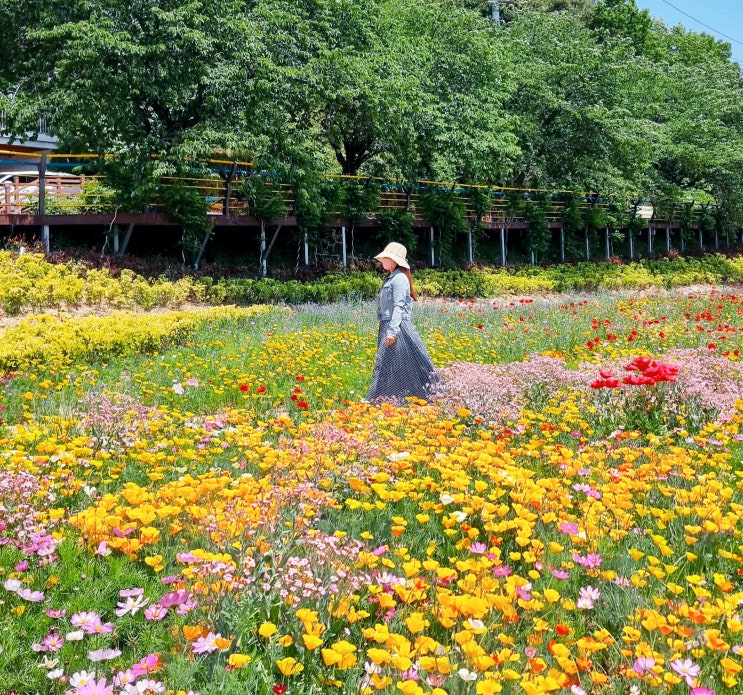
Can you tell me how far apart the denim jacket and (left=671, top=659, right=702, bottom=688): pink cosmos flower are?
4764mm

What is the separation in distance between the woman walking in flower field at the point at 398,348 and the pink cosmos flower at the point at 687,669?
4586 millimetres

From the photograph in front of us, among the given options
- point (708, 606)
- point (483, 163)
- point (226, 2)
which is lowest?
point (708, 606)

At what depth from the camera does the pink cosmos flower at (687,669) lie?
87.9 inches

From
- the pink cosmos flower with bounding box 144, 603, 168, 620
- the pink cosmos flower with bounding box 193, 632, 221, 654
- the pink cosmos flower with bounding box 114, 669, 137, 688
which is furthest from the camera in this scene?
the pink cosmos flower with bounding box 144, 603, 168, 620

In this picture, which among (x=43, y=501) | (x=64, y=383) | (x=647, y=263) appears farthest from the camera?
(x=647, y=263)

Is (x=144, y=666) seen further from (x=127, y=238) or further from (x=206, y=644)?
(x=127, y=238)

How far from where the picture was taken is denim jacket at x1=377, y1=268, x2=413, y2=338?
22.6 ft

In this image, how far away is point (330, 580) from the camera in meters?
2.81

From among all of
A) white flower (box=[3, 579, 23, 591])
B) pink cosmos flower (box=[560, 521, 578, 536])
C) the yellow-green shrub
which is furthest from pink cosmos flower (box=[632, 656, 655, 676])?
the yellow-green shrub

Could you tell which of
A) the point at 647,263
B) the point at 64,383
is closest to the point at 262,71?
the point at 64,383

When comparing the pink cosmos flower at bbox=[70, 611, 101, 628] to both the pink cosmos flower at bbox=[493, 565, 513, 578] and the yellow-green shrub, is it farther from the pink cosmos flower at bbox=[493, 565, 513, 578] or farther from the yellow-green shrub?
the yellow-green shrub

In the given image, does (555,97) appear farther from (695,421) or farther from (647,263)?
(695,421)

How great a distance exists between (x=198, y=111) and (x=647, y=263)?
77.1ft

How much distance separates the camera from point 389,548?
3.43 m
